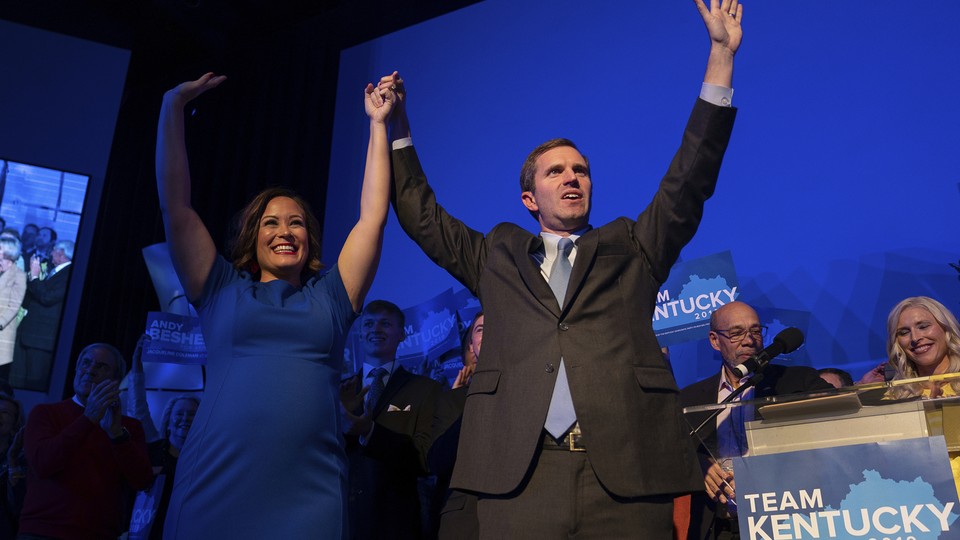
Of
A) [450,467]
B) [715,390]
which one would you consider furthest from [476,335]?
[715,390]

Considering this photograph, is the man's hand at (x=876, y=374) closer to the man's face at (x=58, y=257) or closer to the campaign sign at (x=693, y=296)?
the campaign sign at (x=693, y=296)

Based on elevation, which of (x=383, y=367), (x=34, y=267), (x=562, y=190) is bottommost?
(x=383, y=367)

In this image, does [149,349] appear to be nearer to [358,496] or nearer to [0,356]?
[0,356]

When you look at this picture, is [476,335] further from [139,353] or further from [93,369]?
[139,353]

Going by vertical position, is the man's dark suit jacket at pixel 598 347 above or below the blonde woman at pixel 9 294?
below

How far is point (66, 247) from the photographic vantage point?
22.1 feet

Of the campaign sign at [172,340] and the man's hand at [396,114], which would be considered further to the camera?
the campaign sign at [172,340]

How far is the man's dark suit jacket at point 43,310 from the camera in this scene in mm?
6434

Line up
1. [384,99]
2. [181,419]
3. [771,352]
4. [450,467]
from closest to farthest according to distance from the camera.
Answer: [384,99]
[771,352]
[450,467]
[181,419]

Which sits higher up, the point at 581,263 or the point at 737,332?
the point at 737,332

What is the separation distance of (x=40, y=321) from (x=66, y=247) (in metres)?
0.58

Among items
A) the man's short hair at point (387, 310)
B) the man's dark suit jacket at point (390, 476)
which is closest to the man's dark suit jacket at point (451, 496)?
the man's dark suit jacket at point (390, 476)

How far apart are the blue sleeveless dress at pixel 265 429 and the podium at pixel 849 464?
0.84 meters

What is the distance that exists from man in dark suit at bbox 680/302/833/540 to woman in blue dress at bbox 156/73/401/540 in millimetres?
790
